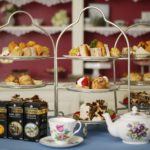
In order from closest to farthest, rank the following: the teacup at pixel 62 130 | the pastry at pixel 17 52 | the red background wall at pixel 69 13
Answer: the teacup at pixel 62 130 → the pastry at pixel 17 52 → the red background wall at pixel 69 13

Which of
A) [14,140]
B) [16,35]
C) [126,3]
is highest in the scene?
[126,3]

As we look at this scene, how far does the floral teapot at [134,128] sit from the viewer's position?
4.76ft

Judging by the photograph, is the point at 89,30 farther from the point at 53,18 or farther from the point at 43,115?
the point at 43,115

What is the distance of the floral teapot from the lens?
4.76 ft

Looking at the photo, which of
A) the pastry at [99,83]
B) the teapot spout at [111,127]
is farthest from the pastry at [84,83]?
the teapot spout at [111,127]

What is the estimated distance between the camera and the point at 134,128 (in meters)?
1.46

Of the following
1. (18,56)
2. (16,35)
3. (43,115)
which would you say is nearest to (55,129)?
(43,115)

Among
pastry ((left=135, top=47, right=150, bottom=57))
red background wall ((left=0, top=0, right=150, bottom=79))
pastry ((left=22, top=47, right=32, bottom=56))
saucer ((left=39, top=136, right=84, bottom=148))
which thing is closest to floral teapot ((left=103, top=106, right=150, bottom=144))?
saucer ((left=39, top=136, right=84, bottom=148))

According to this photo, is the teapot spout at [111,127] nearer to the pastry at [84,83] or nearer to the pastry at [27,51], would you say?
the pastry at [84,83]

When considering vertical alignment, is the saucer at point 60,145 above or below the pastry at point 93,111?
below

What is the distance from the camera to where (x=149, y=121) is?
146 cm

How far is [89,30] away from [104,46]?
1.85 metres

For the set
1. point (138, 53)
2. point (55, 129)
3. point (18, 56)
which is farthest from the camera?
point (138, 53)

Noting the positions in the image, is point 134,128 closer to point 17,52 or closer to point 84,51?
point 84,51
